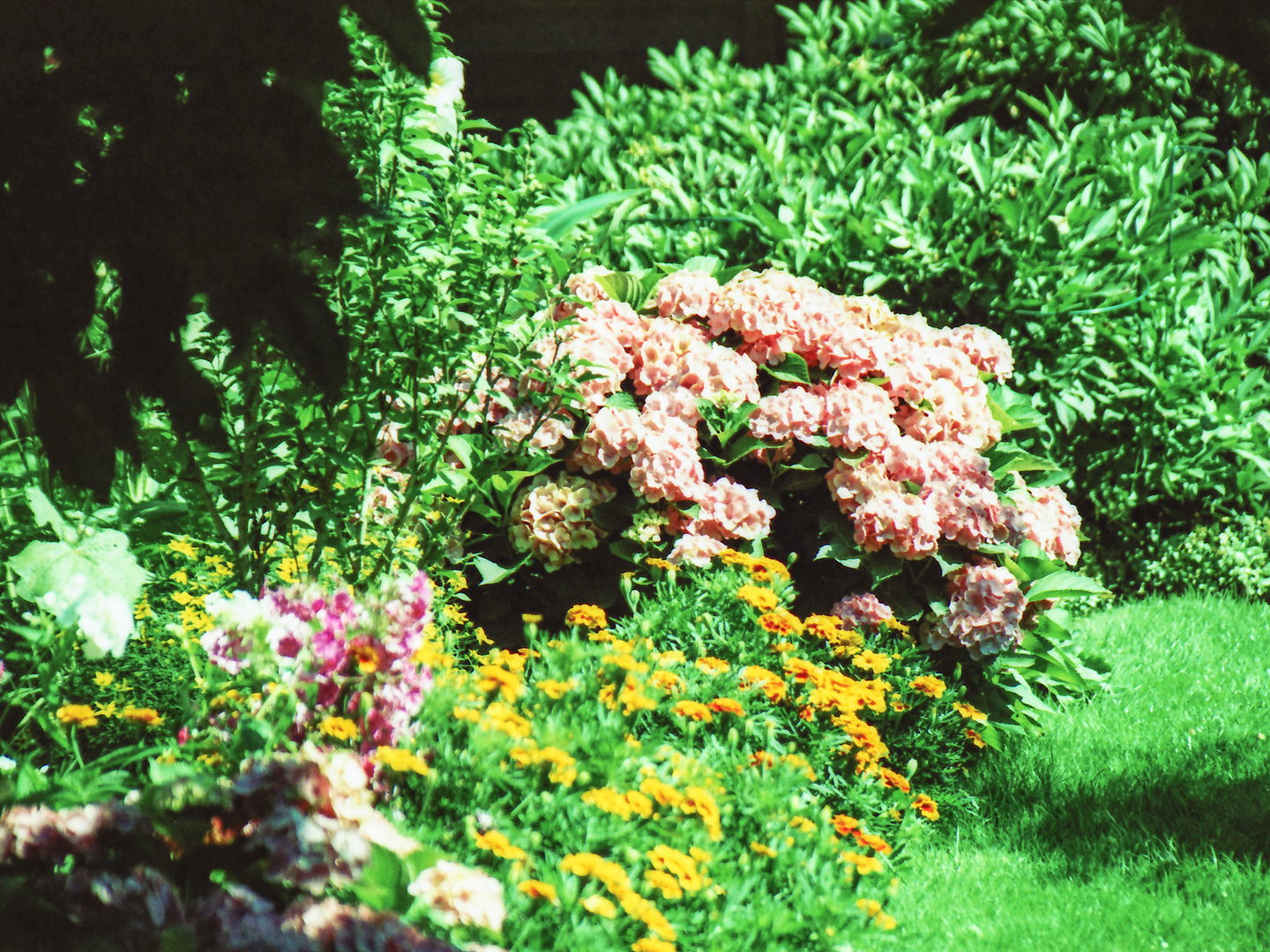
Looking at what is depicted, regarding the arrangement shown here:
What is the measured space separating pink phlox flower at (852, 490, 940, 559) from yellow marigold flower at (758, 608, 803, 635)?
531 millimetres

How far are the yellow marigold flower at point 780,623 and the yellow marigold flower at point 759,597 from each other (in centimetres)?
2

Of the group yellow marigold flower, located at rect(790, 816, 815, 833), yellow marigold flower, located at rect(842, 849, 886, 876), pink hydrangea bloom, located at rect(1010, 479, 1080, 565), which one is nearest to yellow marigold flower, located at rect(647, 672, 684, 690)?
yellow marigold flower, located at rect(790, 816, 815, 833)

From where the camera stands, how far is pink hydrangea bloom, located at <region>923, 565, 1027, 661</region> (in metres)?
3.18

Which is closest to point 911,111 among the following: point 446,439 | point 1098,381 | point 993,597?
point 1098,381

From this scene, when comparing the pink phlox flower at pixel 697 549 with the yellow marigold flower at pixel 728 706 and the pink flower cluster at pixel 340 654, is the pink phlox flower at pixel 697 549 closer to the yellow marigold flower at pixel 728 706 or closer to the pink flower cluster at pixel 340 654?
the yellow marigold flower at pixel 728 706

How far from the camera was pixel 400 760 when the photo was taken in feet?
6.19

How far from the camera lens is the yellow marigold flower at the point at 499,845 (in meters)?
1.79

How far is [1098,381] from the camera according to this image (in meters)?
4.45

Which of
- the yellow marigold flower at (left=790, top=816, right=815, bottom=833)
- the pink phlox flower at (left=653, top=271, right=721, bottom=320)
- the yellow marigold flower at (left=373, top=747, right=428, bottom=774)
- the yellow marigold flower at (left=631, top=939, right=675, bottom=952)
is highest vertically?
the pink phlox flower at (left=653, top=271, right=721, bottom=320)

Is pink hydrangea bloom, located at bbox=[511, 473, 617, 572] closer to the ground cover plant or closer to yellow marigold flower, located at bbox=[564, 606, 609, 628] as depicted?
yellow marigold flower, located at bbox=[564, 606, 609, 628]

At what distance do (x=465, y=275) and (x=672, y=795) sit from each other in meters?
1.51

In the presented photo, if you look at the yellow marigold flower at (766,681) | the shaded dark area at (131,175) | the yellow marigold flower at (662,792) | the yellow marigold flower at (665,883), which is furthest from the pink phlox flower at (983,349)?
the shaded dark area at (131,175)

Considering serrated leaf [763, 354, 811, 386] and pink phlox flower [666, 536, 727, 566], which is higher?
serrated leaf [763, 354, 811, 386]

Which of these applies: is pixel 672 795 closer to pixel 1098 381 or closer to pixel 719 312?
pixel 719 312
